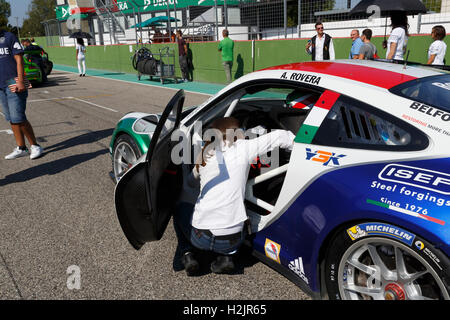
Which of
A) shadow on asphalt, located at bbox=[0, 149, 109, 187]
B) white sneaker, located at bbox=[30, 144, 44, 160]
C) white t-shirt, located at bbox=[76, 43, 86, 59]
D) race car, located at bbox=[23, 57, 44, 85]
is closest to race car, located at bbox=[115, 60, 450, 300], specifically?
shadow on asphalt, located at bbox=[0, 149, 109, 187]

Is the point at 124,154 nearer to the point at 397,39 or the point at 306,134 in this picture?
the point at 306,134

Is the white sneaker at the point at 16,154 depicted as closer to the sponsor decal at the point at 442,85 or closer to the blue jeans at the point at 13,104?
the blue jeans at the point at 13,104

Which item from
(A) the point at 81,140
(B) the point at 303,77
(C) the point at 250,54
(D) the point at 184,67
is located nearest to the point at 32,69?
(D) the point at 184,67

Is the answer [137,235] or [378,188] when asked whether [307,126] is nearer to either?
[378,188]

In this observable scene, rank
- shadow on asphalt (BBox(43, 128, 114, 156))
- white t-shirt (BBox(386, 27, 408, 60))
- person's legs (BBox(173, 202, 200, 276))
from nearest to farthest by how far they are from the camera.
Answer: person's legs (BBox(173, 202, 200, 276)), shadow on asphalt (BBox(43, 128, 114, 156)), white t-shirt (BBox(386, 27, 408, 60))

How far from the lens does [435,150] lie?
6.68ft

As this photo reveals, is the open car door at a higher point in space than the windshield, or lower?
lower

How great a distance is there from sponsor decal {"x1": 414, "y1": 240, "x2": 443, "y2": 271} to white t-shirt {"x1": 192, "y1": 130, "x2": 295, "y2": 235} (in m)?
1.18

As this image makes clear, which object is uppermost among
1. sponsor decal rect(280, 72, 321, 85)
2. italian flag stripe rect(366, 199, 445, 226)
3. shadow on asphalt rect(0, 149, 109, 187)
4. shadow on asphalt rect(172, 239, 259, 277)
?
sponsor decal rect(280, 72, 321, 85)

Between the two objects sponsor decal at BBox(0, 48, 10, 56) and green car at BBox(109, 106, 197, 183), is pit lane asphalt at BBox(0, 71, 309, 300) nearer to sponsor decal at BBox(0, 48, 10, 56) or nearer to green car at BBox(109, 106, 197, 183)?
green car at BBox(109, 106, 197, 183)

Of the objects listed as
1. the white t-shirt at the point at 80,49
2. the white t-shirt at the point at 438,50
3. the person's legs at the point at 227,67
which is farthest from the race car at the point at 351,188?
the white t-shirt at the point at 80,49

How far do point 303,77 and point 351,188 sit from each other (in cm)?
89

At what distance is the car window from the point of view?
84.4 inches

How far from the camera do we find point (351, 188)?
7.04 feet
